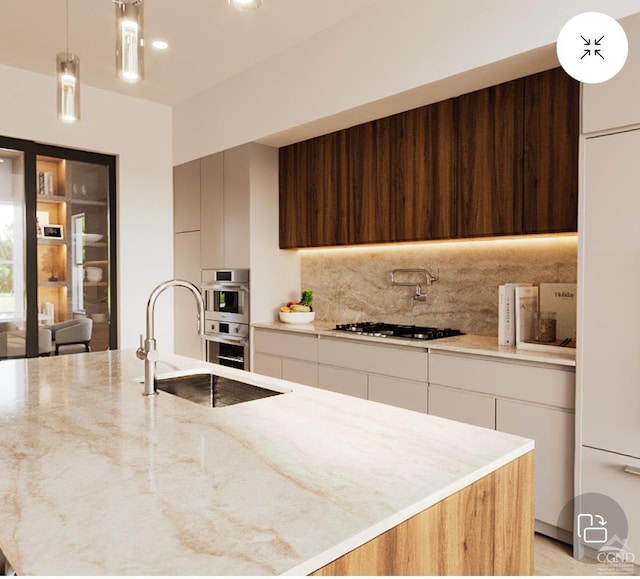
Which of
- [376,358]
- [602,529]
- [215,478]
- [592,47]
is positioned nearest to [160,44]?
[376,358]

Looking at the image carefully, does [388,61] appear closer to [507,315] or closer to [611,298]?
[507,315]

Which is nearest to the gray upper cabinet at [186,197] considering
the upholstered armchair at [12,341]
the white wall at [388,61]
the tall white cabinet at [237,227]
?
the tall white cabinet at [237,227]

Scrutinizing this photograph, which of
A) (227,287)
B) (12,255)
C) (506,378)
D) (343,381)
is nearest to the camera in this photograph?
(506,378)

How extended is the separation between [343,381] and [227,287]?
4.73 ft

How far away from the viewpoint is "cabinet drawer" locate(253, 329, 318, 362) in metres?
3.64

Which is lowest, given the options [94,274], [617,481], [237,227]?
[617,481]

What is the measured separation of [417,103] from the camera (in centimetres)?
322

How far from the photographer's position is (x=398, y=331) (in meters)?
3.54

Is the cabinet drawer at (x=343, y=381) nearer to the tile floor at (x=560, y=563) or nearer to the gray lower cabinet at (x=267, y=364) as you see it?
the gray lower cabinet at (x=267, y=364)

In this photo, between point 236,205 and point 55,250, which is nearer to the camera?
point 236,205

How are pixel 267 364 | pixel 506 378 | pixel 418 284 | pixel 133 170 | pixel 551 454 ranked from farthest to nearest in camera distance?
pixel 133 170 → pixel 267 364 → pixel 418 284 → pixel 506 378 → pixel 551 454

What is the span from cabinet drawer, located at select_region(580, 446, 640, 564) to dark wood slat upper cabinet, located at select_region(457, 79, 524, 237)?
1.18 meters

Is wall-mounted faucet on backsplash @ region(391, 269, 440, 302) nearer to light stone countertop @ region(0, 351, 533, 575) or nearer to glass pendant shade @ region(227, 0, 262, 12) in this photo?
light stone countertop @ region(0, 351, 533, 575)

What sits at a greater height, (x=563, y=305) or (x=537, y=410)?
(x=563, y=305)
